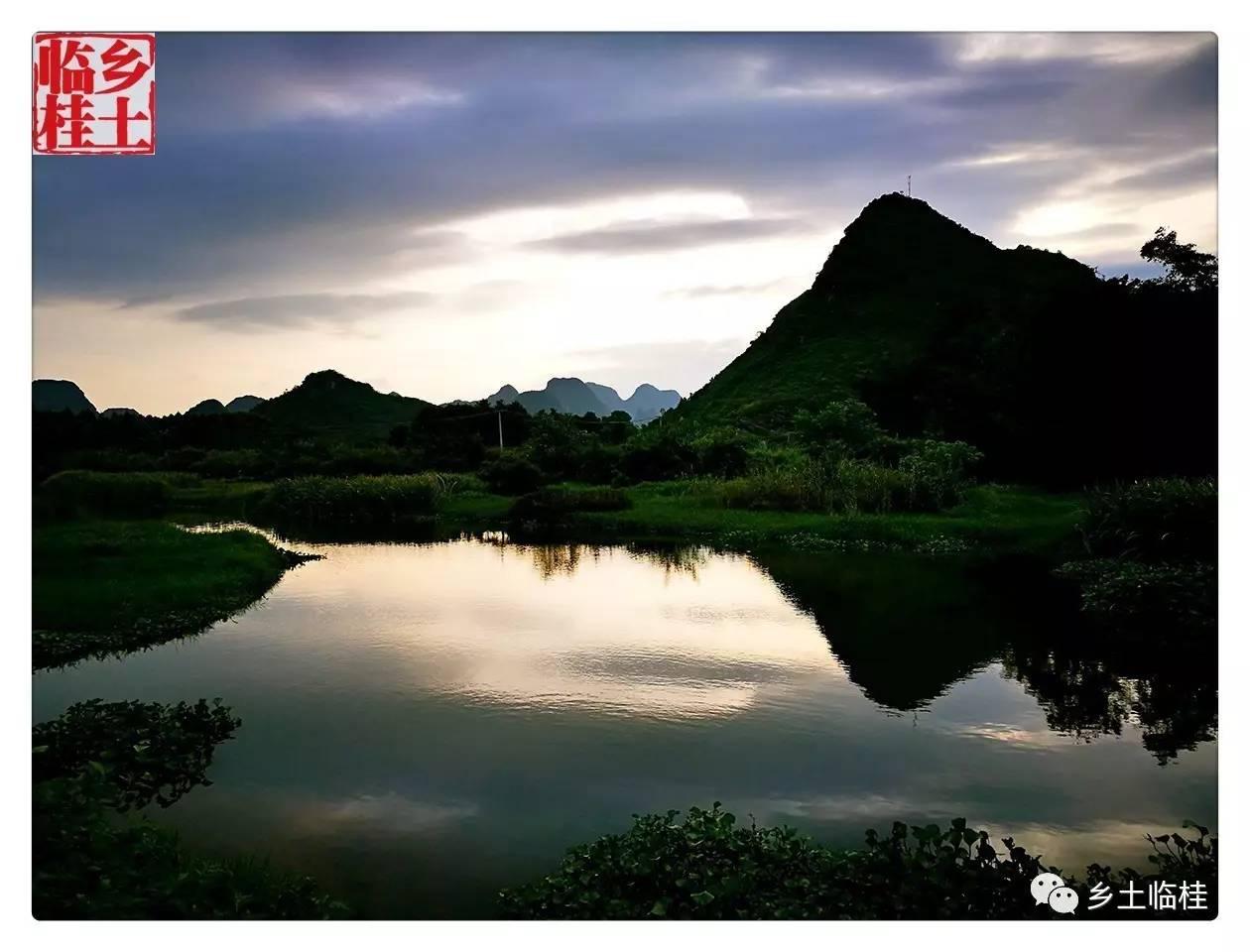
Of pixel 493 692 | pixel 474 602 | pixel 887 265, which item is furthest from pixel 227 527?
pixel 887 265

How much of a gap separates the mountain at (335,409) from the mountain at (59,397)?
1236cm

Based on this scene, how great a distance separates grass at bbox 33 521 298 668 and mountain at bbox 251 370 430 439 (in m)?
7.13

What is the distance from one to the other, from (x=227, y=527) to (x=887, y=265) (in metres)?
27.1

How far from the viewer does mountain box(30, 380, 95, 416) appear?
21.1 feet

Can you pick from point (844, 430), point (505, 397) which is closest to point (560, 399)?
point (505, 397)

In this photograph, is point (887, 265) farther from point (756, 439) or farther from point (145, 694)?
point (145, 694)

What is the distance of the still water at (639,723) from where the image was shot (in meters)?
5.86

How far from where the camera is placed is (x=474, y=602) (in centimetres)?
1266

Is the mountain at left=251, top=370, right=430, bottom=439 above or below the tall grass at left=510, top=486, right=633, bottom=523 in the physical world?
above

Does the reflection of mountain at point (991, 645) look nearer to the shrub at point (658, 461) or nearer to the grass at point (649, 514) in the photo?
the grass at point (649, 514)

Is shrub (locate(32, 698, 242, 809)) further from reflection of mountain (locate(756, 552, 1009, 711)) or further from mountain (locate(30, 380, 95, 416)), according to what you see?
reflection of mountain (locate(756, 552, 1009, 711))

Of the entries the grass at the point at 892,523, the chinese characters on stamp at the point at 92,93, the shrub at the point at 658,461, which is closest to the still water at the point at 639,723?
the grass at the point at 892,523

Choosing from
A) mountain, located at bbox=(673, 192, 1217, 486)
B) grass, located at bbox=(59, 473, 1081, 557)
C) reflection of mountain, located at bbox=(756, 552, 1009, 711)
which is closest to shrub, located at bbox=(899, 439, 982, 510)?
grass, located at bbox=(59, 473, 1081, 557)

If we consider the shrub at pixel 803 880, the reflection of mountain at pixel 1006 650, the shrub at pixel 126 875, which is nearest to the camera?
the shrub at pixel 126 875
